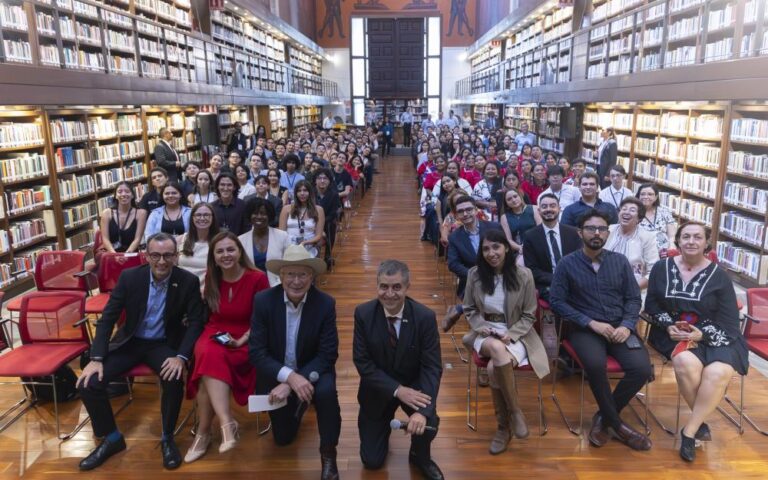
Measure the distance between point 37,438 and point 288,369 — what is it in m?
1.72

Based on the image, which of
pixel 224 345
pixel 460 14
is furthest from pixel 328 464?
pixel 460 14

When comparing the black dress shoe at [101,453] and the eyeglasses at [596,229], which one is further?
the eyeglasses at [596,229]

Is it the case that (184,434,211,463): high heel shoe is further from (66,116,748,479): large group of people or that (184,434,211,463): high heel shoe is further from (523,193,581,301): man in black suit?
(523,193,581,301): man in black suit

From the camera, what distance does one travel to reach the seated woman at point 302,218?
18.2 ft

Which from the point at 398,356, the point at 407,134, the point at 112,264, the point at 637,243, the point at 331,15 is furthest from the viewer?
the point at 331,15

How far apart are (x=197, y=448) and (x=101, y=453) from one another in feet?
1.73

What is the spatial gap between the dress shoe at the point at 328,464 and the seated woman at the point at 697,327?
194 cm

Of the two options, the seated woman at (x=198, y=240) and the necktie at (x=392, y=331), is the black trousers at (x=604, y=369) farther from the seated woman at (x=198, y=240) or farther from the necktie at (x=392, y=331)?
the seated woman at (x=198, y=240)

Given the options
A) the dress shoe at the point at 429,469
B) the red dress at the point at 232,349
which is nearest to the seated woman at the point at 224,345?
the red dress at the point at 232,349

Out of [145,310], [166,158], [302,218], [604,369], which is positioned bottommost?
[604,369]

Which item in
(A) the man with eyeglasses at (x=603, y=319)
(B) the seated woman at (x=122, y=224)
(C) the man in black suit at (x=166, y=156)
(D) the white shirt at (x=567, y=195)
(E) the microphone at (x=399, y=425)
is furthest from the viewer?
(C) the man in black suit at (x=166, y=156)

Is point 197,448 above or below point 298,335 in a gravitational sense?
below

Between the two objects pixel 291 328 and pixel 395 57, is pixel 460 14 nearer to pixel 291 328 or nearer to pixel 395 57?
pixel 395 57

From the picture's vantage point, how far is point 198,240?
414cm
